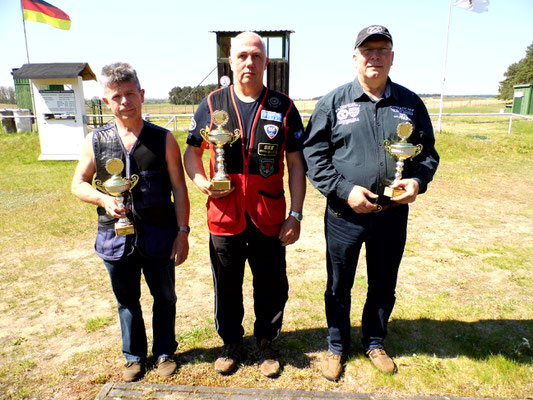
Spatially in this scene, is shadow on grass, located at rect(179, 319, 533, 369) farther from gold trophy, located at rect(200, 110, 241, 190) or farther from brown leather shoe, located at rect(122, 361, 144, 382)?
gold trophy, located at rect(200, 110, 241, 190)

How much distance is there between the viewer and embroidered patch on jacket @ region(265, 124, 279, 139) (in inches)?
102

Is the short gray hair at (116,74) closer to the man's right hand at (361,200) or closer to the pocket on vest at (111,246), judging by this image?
the pocket on vest at (111,246)

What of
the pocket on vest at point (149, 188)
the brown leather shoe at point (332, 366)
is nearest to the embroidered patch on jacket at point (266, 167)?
the pocket on vest at point (149, 188)

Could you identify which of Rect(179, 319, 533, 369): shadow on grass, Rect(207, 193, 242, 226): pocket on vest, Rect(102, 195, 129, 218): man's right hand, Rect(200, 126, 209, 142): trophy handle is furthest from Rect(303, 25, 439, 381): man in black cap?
Rect(102, 195, 129, 218): man's right hand

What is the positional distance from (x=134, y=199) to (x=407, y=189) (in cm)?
180

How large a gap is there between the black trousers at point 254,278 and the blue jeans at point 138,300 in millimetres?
355

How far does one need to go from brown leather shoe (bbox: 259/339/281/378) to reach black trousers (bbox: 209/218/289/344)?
0.06 meters

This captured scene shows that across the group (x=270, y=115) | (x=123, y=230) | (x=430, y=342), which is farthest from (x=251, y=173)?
(x=430, y=342)

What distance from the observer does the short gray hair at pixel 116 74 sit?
2.31m

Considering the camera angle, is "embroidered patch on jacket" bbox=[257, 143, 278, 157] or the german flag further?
the german flag

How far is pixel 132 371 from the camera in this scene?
280cm

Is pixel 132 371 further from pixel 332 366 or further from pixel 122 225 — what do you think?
pixel 332 366

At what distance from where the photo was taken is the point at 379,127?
254 centimetres

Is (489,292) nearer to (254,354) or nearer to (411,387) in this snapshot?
(411,387)
